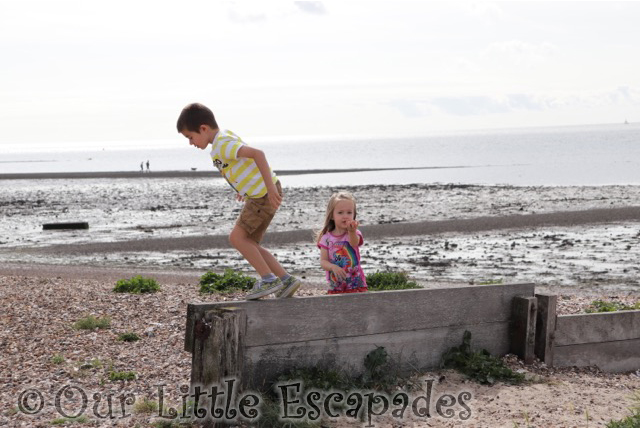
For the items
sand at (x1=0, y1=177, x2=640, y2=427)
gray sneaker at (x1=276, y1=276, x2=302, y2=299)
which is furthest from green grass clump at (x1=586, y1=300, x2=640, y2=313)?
gray sneaker at (x1=276, y1=276, x2=302, y2=299)

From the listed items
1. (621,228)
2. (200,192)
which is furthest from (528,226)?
(200,192)

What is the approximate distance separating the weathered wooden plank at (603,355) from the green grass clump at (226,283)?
5905mm

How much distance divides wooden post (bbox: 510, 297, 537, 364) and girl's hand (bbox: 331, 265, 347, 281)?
1.98 m

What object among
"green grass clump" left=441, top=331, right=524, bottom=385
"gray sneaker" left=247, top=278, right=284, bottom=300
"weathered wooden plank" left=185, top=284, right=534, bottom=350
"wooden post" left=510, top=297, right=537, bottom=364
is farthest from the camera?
"wooden post" left=510, top=297, right=537, bottom=364

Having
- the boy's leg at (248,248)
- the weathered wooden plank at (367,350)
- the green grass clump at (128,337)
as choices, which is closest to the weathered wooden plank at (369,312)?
the weathered wooden plank at (367,350)

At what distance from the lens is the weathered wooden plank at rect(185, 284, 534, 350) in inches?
242

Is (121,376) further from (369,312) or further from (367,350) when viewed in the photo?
(369,312)

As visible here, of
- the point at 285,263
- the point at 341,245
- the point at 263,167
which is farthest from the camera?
the point at 285,263

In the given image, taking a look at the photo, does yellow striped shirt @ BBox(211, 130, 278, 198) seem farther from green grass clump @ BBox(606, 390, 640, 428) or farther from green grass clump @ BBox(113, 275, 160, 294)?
green grass clump @ BBox(113, 275, 160, 294)

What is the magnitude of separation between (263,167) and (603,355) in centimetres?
469

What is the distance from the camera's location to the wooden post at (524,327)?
757cm

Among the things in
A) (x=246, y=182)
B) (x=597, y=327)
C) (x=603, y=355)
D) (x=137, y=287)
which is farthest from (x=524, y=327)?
(x=137, y=287)

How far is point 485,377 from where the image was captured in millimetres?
7129

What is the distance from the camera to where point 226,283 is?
12.6m
